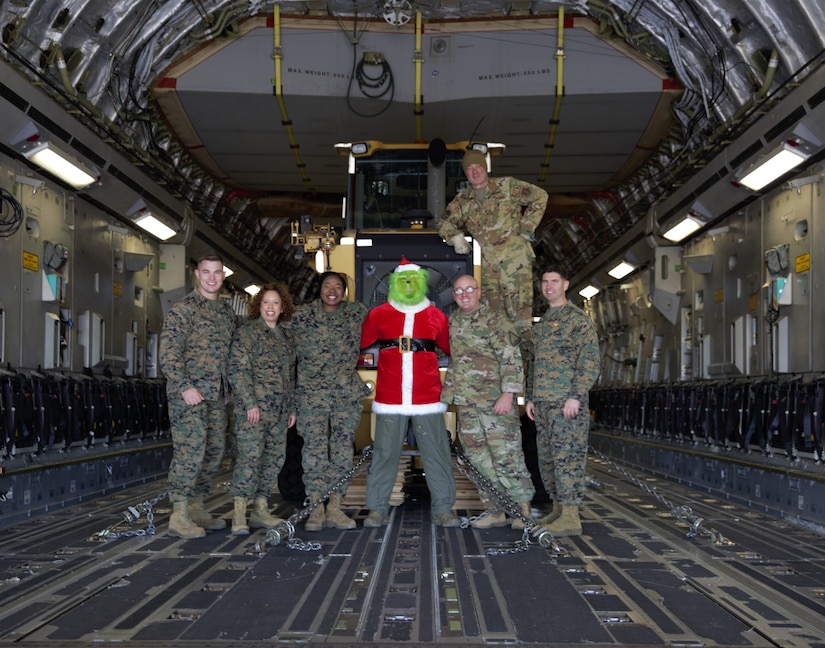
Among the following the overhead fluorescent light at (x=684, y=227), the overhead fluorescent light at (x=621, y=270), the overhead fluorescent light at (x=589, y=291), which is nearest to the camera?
the overhead fluorescent light at (x=684, y=227)

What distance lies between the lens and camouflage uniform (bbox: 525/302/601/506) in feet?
21.4

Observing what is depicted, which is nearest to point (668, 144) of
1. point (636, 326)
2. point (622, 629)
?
point (636, 326)

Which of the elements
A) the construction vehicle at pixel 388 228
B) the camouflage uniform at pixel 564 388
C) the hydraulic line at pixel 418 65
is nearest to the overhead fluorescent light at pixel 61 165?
the construction vehicle at pixel 388 228

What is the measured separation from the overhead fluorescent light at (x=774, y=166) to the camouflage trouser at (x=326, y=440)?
13.9 ft

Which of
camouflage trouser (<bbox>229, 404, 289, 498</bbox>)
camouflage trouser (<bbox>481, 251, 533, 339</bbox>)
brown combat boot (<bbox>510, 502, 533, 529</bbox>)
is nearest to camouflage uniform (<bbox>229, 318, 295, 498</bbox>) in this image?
camouflage trouser (<bbox>229, 404, 289, 498</bbox>)

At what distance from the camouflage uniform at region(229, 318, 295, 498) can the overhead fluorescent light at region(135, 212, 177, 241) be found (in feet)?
15.4

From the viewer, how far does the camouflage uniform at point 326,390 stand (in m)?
6.83

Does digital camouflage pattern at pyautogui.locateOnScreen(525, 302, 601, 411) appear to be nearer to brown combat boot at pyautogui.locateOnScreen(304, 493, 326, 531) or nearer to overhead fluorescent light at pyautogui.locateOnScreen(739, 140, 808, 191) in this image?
brown combat boot at pyautogui.locateOnScreen(304, 493, 326, 531)

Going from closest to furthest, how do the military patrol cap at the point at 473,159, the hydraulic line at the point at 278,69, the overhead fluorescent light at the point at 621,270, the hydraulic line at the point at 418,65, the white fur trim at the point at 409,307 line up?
the white fur trim at the point at 409,307
the military patrol cap at the point at 473,159
the hydraulic line at the point at 278,69
the hydraulic line at the point at 418,65
the overhead fluorescent light at the point at 621,270

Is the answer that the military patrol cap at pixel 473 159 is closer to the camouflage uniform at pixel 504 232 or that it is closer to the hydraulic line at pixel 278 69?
the camouflage uniform at pixel 504 232

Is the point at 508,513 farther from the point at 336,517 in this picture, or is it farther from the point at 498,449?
the point at 336,517

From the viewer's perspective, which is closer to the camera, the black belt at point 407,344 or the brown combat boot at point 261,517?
the brown combat boot at point 261,517

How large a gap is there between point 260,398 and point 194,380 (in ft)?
1.71

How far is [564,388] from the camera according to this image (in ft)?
21.5
